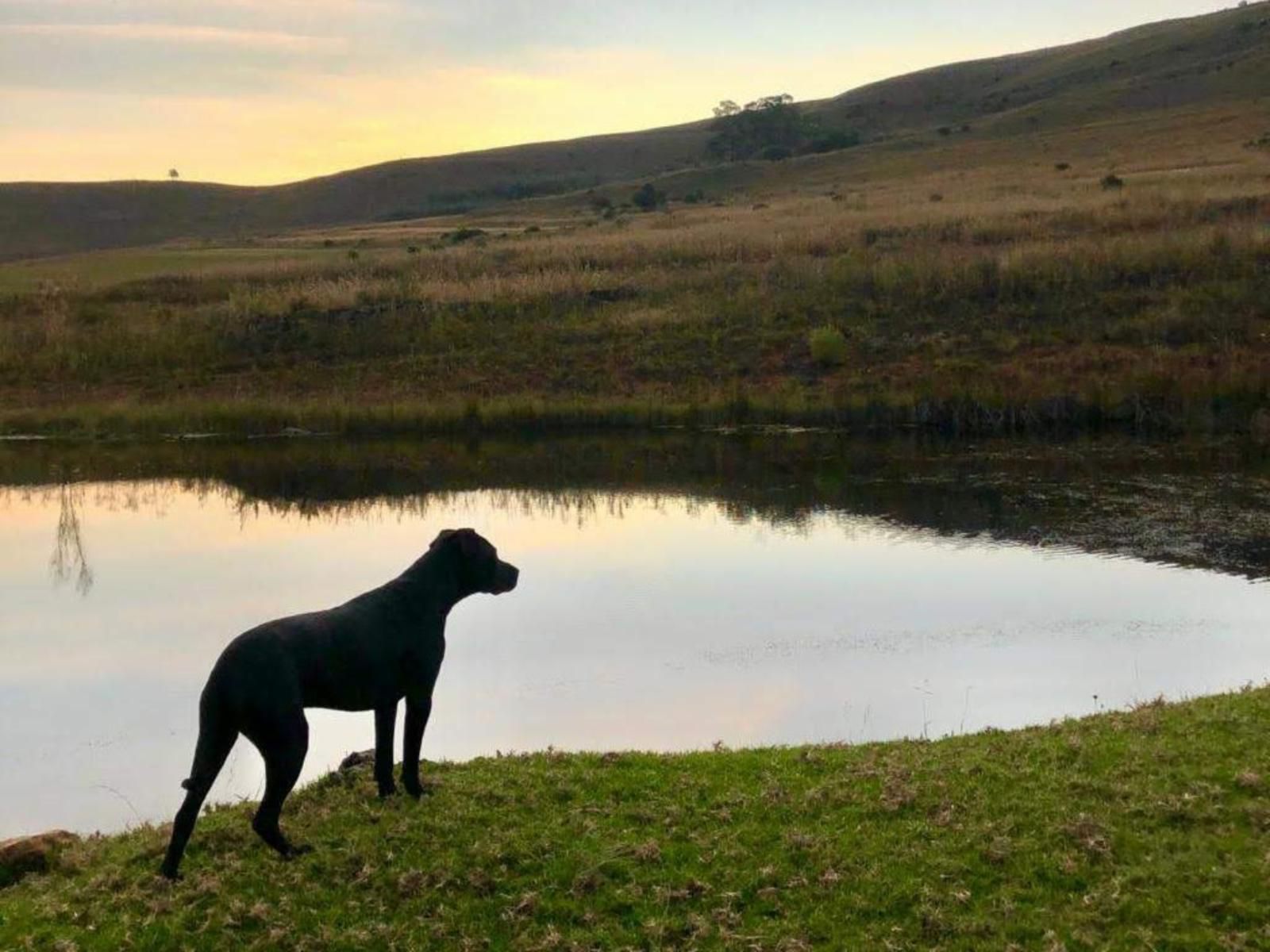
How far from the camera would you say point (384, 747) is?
796 centimetres

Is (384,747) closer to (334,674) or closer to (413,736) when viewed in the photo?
(413,736)

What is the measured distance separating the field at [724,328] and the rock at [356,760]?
22326 mm

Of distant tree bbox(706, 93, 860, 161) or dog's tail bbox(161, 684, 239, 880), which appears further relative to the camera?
distant tree bbox(706, 93, 860, 161)

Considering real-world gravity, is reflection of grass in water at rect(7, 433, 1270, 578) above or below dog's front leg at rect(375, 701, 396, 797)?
below

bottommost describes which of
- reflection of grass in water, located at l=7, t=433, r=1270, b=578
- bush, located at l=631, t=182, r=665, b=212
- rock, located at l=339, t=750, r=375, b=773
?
reflection of grass in water, located at l=7, t=433, r=1270, b=578

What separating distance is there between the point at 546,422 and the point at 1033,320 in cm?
1351

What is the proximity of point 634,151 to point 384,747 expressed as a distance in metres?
149

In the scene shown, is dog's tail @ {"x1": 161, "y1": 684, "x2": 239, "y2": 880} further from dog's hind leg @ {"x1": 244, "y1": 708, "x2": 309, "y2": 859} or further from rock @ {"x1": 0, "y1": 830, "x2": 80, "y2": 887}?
rock @ {"x1": 0, "y1": 830, "x2": 80, "y2": 887}

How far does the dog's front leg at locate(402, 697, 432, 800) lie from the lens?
8.00 metres

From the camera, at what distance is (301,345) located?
38.8m

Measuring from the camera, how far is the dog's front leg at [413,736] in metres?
8.00

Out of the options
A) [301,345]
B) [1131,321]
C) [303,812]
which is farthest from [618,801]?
[301,345]

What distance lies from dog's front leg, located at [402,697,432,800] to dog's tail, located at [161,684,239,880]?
1.26 metres

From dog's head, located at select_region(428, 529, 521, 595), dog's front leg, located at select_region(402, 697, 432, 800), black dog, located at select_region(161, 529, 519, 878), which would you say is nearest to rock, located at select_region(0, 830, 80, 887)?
black dog, located at select_region(161, 529, 519, 878)
